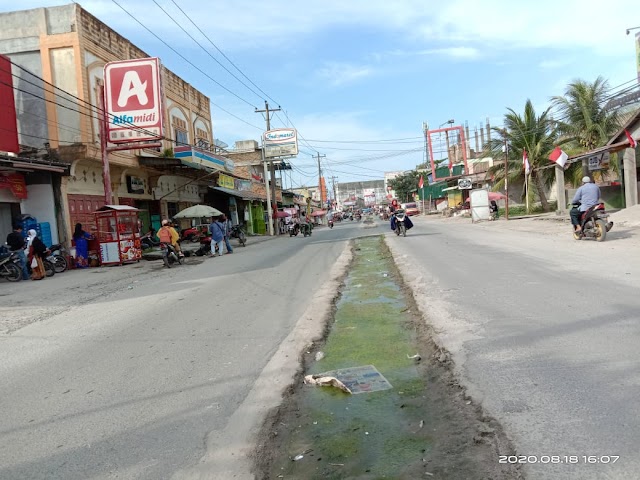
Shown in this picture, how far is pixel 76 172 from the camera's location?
65.2 ft

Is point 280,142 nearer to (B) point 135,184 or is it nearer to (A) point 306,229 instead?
(A) point 306,229

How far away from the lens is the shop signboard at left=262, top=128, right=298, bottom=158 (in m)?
43.2

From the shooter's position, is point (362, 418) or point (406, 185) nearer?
point (362, 418)

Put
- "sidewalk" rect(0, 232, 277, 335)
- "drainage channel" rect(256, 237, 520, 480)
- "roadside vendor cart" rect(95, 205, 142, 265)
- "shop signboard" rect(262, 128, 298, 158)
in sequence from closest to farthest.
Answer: "drainage channel" rect(256, 237, 520, 480) < "sidewalk" rect(0, 232, 277, 335) < "roadside vendor cart" rect(95, 205, 142, 265) < "shop signboard" rect(262, 128, 298, 158)

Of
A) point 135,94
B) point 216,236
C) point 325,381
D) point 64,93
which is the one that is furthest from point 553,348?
point 64,93

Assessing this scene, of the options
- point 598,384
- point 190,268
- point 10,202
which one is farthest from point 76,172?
point 598,384

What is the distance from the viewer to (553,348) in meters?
4.83

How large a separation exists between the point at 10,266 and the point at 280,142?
104 feet

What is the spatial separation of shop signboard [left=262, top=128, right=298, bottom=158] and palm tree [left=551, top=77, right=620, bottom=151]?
799 inches

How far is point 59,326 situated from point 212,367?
12.7 ft

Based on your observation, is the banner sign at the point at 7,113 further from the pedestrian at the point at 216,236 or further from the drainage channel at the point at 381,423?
the drainage channel at the point at 381,423

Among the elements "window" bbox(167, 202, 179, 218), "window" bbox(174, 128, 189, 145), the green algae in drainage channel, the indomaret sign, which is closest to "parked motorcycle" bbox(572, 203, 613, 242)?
the green algae in drainage channel

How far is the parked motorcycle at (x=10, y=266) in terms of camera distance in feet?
45.7

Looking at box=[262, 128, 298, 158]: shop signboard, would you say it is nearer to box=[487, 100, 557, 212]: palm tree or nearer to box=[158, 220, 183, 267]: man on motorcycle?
box=[487, 100, 557, 212]: palm tree
